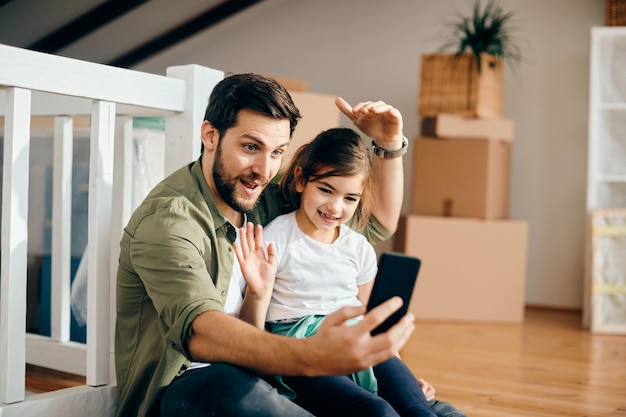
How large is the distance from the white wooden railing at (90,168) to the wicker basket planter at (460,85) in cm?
219

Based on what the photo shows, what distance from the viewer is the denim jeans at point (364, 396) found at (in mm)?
1383

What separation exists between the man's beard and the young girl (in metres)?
0.10

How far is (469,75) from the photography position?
3705 millimetres

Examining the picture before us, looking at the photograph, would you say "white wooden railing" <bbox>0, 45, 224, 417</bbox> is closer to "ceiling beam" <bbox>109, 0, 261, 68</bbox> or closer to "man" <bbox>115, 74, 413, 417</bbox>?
"man" <bbox>115, 74, 413, 417</bbox>

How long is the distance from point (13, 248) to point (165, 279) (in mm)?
278

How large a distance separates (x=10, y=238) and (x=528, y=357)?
215cm

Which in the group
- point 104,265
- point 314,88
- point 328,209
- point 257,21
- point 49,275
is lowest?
point 49,275

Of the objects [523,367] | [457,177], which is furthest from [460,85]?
[523,367]

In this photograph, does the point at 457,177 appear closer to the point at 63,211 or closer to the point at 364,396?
the point at 63,211

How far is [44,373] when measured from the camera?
240 centimetres

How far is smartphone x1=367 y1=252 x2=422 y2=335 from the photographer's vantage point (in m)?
1.30

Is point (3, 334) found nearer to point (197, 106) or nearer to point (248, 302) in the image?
point (248, 302)

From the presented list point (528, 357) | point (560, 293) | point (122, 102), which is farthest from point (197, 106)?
point (560, 293)

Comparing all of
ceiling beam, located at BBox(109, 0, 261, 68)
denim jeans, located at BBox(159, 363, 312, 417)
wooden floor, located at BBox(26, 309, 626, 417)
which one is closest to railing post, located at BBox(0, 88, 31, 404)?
denim jeans, located at BBox(159, 363, 312, 417)
